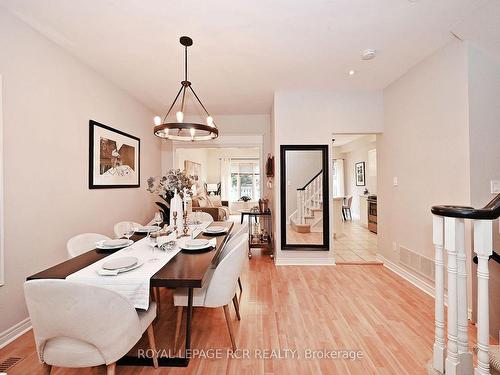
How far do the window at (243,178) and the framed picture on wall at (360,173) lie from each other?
3955 millimetres

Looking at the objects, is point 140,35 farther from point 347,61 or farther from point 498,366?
point 498,366

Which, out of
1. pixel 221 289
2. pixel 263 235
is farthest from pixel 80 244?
pixel 263 235

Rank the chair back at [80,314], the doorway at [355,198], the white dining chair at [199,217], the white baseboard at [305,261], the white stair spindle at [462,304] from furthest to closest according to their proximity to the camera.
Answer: the doorway at [355,198], the white baseboard at [305,261], the white dining chair at [199,217], the white stair spindle at [462,304], the chair back at [80,314]

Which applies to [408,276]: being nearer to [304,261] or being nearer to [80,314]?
[304,261]

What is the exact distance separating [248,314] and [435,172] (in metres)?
2.55

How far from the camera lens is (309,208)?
385 cm

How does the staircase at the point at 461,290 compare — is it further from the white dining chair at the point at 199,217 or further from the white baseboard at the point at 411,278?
the white dining chair at the point at 199,217

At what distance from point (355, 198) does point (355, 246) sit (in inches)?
147

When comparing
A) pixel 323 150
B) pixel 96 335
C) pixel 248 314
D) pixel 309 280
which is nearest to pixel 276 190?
pixel 323 150

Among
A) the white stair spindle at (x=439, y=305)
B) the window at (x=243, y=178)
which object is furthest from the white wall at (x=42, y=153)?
the window at (x=243, y=178)

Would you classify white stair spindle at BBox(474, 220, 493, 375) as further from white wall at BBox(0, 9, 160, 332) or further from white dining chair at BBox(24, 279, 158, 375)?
white wall at BBox(0, 9, 160, 332)

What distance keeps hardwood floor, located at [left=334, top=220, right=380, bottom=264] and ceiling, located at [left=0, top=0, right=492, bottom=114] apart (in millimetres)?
2791

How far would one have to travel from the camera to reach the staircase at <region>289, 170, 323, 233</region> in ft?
12.4

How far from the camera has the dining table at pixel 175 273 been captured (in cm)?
142
